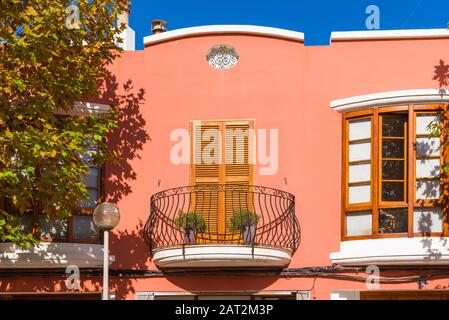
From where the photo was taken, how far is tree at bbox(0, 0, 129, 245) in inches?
499

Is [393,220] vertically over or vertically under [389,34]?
under

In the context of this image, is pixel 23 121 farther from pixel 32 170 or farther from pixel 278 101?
pixel 278 101

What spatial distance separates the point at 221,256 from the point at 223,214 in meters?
1.23

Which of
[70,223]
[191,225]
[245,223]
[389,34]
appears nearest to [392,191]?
[245,223]

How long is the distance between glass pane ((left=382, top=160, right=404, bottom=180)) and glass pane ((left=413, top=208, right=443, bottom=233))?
0.76 m

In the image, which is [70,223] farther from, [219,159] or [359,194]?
Result: [359,194]

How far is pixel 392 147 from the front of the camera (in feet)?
A: 48.9

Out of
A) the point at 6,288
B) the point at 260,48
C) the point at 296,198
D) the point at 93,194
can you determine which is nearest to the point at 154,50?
the point at 260,48

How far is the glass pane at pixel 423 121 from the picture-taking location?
580 inches

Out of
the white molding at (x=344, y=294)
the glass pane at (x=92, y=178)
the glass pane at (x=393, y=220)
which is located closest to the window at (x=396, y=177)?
→ the glass pane at (x=393, y=220)

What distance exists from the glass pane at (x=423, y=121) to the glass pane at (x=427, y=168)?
1.84 ft

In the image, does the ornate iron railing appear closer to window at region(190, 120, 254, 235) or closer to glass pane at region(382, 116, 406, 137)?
window at region(190, 120, 254, 235)

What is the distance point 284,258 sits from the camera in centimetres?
1477

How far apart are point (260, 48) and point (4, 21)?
17.2 ft
